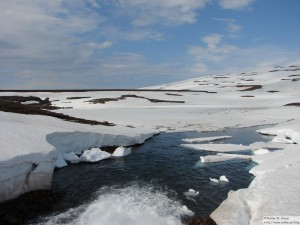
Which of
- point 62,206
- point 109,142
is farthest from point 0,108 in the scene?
point 62,206

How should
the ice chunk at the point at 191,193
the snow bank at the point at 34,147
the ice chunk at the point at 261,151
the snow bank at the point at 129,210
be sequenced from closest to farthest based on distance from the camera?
the snow bank at the point at 129,210, the snow bank at the point at 34,147, the ice chunk at the point at 191,193, the ice chunk at the point at 261,151

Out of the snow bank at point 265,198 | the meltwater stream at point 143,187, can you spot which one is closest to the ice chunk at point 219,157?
the meltwater stream at point 143,187

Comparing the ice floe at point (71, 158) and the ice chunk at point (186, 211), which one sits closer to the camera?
the ice chunk at point (186, 211)

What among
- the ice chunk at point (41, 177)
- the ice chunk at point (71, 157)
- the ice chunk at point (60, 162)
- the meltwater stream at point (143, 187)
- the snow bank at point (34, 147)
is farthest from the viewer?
the ice chunk at point (71, 157)

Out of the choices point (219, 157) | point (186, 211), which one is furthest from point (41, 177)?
point (219, 157)

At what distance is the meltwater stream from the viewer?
549 inches

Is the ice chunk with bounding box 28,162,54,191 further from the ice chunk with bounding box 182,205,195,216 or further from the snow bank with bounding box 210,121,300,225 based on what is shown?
the snow bank with bounding box 210,121,300,225

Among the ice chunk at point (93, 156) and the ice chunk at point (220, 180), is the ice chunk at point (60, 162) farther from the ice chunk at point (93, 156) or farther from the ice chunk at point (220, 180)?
the ice chunk at point (220, 180)

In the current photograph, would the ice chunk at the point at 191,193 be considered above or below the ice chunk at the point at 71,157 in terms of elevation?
below

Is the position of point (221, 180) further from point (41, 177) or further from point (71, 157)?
point (71, 157)

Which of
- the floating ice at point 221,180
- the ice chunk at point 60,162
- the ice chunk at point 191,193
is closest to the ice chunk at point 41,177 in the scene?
the ice chunk at point 60,162

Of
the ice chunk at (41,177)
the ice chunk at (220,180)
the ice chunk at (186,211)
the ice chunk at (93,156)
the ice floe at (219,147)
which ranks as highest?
the ice chunk at (41,177)

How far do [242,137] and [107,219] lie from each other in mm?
23157

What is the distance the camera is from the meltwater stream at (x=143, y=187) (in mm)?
13938
